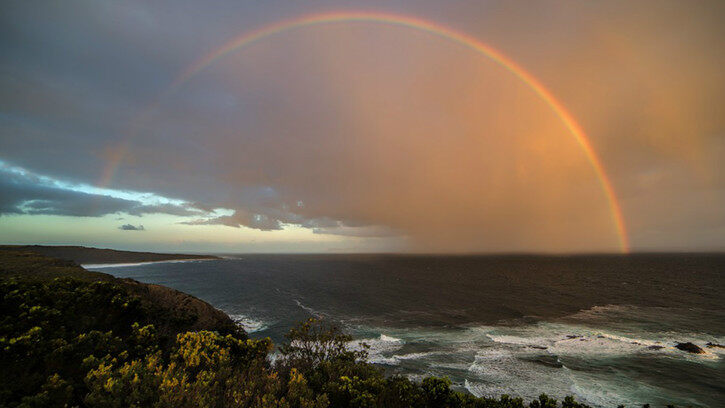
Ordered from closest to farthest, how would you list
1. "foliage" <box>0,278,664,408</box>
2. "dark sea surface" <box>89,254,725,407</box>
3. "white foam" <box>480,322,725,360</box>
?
1. "foliage" <box>0,278,664,408</box>
2. "dark sea surface" <box>89,254,725,407</box>
3. "white foam" <box>480,322,725,360</box>

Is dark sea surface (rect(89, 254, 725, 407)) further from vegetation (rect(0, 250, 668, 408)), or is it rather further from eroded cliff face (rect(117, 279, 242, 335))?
vegetation (rect(0, 250, 668, 408))

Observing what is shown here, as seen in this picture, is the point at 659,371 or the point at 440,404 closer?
the point at 440,404

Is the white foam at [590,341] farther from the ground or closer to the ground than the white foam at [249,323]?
farther from the ground

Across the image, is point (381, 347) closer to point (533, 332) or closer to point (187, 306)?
point (187, 306)

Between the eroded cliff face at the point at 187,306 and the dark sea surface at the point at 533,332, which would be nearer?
the dark sea surface at the point at 533,332

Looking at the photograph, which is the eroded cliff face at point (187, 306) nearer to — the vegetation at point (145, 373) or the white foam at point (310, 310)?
the vegetation at point (145, 373)

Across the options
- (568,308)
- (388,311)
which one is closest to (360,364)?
(388,311)

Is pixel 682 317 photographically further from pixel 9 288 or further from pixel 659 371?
pixel 9 288

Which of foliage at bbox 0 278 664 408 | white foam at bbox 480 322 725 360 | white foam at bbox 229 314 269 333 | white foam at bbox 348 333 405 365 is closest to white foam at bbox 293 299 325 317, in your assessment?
white foam at bbox 229 314 269 333

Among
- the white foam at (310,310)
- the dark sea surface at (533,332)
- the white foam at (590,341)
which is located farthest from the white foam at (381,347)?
the white foam at (310,310)
